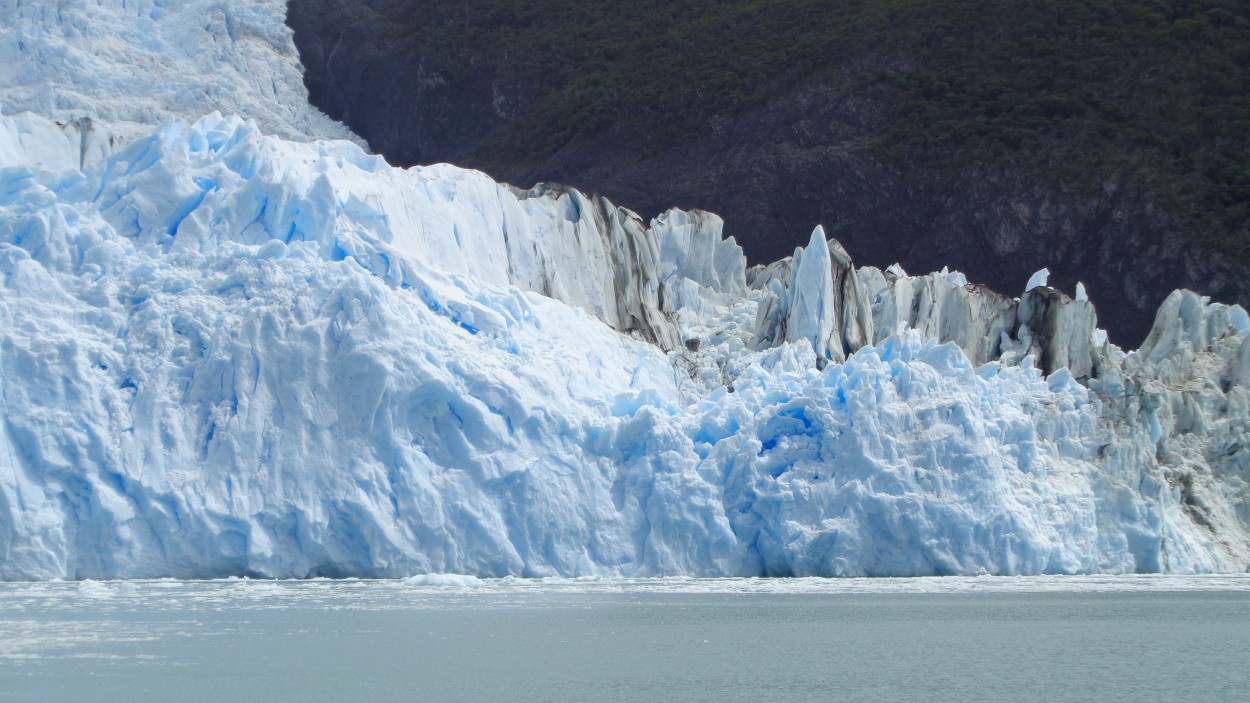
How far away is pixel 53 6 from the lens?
3841 centimetres

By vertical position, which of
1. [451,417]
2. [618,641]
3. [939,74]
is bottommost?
[618,641]

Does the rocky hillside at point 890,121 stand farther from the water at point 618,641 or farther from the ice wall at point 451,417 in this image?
the water at point 618,641

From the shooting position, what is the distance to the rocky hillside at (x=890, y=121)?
109 feet

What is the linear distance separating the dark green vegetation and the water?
60.0 feet

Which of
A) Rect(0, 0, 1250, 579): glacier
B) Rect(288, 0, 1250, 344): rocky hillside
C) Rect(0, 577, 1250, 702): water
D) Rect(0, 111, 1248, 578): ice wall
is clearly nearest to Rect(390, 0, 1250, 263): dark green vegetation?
Rect(288, 0, 1250, 344): rocky hillside

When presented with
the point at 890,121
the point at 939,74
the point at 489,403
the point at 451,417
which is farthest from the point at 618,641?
the point at 939,74

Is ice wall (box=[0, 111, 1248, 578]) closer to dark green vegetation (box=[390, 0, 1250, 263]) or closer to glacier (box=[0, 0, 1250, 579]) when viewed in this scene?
glacier (box=[0, 0, 1250, 579])

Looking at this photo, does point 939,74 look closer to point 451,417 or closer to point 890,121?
point 890,121

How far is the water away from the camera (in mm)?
10773

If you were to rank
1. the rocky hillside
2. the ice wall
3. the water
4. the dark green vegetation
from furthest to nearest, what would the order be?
the dark green vegetation
the rocky hillside
the ice wall
the water

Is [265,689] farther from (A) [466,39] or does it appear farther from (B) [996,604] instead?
(A) [466,39]

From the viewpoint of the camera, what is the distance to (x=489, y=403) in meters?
17.7

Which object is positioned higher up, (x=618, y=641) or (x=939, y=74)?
(x=939, y=74)

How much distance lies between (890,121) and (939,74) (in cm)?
201
